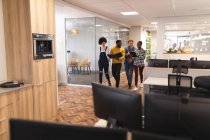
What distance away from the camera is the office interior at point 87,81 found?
1.27 metres

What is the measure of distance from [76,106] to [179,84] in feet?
8.38

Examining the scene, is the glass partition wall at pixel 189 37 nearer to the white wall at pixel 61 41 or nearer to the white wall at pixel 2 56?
the white wall at pixel 61 41

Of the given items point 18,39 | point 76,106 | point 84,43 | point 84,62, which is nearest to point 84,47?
point 84,43

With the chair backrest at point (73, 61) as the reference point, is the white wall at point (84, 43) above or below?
above

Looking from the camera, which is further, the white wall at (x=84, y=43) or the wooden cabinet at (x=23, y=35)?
the white wall at (x=84, y=43)

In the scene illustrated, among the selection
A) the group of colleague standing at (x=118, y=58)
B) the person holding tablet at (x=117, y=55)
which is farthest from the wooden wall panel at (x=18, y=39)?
the person holding tablet at (x=117, y=55)

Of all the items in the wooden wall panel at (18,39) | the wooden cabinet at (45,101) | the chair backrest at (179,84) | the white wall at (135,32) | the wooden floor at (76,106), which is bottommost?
the wooden floor at (76,106)

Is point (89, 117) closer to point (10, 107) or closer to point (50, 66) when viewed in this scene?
point (50, 66)

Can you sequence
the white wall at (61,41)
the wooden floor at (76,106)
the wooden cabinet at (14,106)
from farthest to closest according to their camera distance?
the white wall at (61,41) → the wooden floor at (76,106) → the wooden cabinet at (14,106)

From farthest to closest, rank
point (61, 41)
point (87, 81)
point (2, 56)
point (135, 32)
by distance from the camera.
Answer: point (135, 32)
point (87, 81)
point (61, 41)
point (2, 56)

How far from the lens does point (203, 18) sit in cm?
765

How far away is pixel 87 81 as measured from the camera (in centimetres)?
767

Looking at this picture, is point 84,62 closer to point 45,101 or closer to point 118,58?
point 118,58

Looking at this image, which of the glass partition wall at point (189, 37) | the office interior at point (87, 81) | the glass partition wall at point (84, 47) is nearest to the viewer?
the office interior at point (87, 81)
